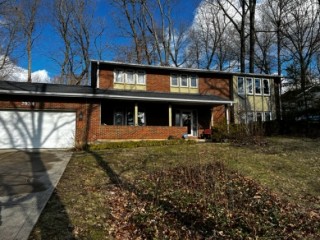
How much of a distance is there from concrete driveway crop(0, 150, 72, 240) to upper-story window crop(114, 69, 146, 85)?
8383mm

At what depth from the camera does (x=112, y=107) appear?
17625mm

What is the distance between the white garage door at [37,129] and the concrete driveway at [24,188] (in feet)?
8.96

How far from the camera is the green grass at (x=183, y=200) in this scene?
15.4ft

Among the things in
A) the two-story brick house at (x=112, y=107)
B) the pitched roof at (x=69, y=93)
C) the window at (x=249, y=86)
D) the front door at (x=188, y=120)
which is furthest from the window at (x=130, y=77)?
the window at (x=249, y=86)

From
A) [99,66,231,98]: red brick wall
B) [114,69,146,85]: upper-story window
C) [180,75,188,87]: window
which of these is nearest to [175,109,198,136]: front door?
[99,66,231,98]: red brick wall

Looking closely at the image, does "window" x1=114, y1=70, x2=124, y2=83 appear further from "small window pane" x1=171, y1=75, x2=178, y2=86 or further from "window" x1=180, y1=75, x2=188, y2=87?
"window" x1=180, y1=75, x2=188, y2=87

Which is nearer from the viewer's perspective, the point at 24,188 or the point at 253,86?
the point at 24,188

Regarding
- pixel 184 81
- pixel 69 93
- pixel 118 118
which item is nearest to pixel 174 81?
pixel 184 81

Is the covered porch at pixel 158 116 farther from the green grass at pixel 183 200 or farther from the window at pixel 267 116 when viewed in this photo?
the green grass at pixel 183 200

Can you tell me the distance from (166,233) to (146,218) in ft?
2.17

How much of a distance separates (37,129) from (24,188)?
8.18m

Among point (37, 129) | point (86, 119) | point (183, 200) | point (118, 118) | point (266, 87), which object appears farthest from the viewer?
point (266, 87)

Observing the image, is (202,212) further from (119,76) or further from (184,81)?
(184,81)

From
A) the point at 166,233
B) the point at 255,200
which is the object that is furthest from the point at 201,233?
the point at 255,200
